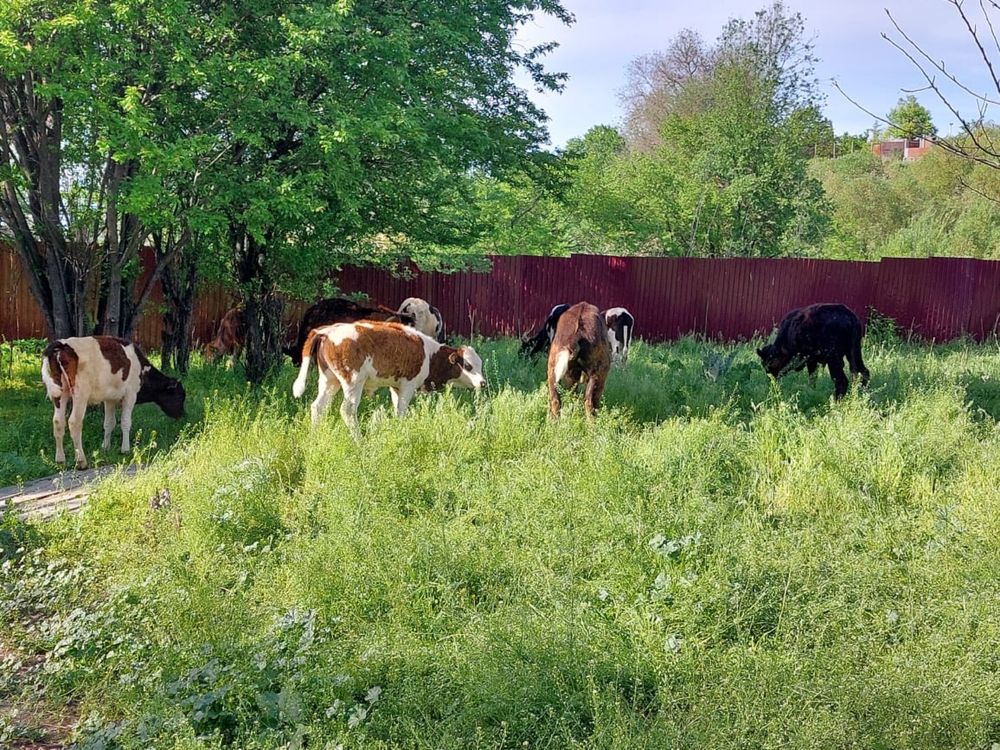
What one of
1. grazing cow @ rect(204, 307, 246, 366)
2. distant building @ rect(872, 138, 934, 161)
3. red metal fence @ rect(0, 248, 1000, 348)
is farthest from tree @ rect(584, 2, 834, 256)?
distant building @ rect(872, 138, 934, 161)

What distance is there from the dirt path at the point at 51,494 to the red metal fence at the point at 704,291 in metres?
9.72

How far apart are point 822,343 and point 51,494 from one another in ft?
28.6

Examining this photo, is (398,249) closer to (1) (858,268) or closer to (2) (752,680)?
(2) (752,680)

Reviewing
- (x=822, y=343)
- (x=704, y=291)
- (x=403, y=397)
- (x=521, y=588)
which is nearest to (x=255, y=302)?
(x=403, y=397)

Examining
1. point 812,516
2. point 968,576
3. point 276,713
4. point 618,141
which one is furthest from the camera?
point 618,141

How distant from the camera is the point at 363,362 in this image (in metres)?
8.25

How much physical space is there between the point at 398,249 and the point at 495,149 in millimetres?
2110

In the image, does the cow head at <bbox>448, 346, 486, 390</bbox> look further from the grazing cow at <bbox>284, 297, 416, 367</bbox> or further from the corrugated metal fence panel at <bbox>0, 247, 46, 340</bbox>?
the corrugated metal fence panel at <bbox>0, 247, 46, 340</bbox>

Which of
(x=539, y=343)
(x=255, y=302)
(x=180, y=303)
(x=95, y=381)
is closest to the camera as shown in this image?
(x=95, y=381)

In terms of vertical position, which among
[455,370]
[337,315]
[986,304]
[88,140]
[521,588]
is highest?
[88,140]

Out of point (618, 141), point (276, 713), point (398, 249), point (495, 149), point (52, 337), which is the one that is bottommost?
Answer: point (276, 713)

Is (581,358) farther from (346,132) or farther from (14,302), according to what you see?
(14,302)

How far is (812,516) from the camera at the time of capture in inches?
233

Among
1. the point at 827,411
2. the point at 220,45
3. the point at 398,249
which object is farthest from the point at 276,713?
the point at 398,249
